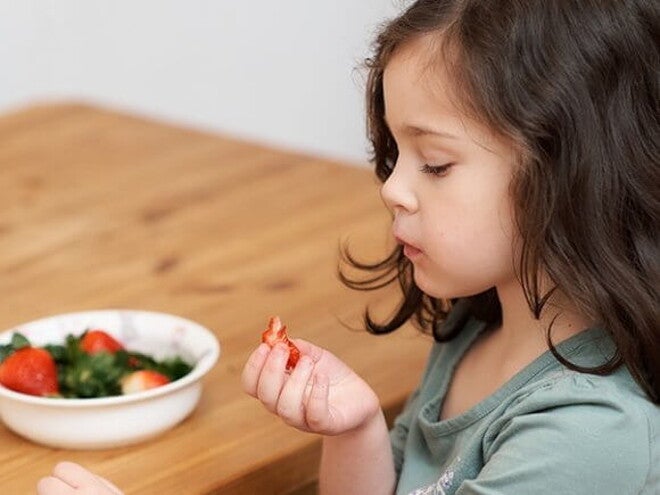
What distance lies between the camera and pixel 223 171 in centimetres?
205

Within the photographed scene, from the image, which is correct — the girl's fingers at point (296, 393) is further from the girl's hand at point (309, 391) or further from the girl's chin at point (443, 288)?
the girl's chin at point (443, 288)

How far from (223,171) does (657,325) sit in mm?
964

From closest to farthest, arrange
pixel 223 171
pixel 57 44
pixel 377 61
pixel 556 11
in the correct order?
pixel 556 11 < pixel 377 61 < pixel 223 171 < pixel 57 44

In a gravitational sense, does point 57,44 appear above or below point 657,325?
below

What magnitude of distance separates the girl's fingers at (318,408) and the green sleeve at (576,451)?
14cm

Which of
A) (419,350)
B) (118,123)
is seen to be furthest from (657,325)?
(118,123)

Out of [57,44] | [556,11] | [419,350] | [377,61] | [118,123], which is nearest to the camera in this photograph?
[556,11]

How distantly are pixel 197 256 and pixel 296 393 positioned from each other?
1.81 ft

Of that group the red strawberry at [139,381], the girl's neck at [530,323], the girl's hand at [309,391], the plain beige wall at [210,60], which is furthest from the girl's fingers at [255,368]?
the plain beige wall at [210,60]

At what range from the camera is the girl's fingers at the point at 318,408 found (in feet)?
4.09

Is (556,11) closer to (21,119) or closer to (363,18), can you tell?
(21,119)

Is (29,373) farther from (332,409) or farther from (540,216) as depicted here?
(540,216)

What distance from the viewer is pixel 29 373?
1328 millimetres

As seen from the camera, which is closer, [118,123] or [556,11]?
[556,11]
